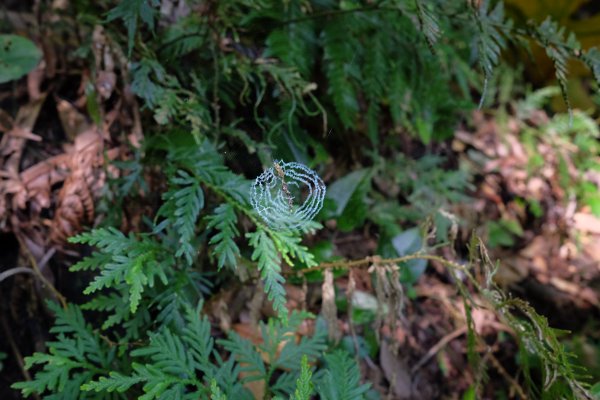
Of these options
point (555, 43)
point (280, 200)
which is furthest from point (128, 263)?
point (555, 43)

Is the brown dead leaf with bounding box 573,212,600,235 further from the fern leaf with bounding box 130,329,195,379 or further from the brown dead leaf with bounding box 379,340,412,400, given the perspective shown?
the fern leaf with bounding box 130,329,195,379

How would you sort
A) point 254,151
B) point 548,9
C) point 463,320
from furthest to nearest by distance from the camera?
1. point 548,9
2. point 463,320
3. point 254,151

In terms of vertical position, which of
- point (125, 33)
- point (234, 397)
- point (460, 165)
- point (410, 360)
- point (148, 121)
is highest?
point (125, 33)

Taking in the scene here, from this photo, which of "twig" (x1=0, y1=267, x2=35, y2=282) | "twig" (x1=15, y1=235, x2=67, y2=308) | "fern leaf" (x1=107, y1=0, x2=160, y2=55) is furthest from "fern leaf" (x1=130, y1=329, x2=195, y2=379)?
"fern leaf" (x1=107, y1=0, x2=160, y2=55)

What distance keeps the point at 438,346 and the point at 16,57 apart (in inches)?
79.0

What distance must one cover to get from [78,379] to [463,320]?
1.63 meters

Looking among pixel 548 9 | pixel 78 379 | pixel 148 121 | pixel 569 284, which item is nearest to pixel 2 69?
pixel 148 121

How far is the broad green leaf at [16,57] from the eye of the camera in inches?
66.4

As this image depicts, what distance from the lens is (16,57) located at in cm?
171

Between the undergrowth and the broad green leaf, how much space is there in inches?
7.4

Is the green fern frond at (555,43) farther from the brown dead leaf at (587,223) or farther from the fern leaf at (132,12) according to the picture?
the brown dead leaf at (587,223)

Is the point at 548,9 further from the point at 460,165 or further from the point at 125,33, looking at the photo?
the point at 125,33

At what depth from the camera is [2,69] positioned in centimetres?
169

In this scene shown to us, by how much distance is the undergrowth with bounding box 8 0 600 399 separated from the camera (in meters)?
1.25
